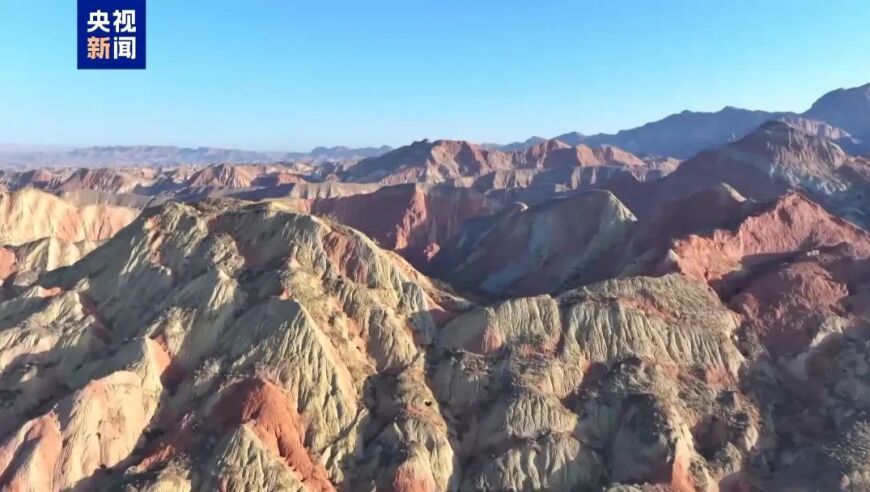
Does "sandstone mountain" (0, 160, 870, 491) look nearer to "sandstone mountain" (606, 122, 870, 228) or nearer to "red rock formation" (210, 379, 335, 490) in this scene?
"red rock formation" (210, 379, 335, 490)

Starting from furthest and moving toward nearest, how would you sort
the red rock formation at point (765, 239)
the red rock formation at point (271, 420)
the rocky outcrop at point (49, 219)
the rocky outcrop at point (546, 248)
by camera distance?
1. the rocky outcrop at point (49, 219)
2. the rocky outcrop at point (546, 248)
3. the red rock formation at point (765, 239)
4. the red rock formation at point (271, 420)

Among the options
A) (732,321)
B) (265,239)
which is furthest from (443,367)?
(732,321)

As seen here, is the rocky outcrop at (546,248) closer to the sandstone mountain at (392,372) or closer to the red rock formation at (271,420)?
the sandstone mountain at (392,372)

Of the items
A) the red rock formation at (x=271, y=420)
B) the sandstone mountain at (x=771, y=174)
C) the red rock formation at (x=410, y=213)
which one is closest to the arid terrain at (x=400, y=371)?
Result: the red rock formation at (x=271, y=420)

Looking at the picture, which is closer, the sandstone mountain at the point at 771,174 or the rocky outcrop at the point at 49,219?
the rocky outcrop at the point at 49,219

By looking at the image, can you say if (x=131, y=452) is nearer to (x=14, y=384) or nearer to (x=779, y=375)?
(x=14, y=384)

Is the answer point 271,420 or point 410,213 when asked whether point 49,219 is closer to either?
point 410,213

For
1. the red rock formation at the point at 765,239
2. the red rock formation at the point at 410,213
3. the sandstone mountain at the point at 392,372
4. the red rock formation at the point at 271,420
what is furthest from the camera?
the red rock formation at the point at 410,213

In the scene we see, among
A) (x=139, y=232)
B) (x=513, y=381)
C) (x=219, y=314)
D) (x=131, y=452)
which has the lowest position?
(x=131, y=452)

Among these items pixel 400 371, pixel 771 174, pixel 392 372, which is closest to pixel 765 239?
pixel 400 371

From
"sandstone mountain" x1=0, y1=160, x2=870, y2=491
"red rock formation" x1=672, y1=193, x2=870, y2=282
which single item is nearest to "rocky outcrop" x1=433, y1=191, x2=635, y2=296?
"red rock formation" x1=672, y1=193, x2=870, y2=282

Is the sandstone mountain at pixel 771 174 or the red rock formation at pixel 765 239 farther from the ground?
the sandstone mountain at pixel 771 174
